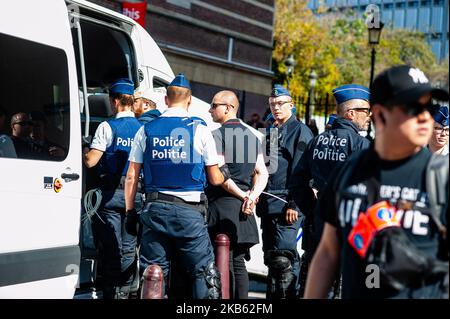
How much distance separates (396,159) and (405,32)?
46.1 m

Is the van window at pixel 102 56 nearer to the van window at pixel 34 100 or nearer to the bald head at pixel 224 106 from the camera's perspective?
the bald head at pixel 224 106

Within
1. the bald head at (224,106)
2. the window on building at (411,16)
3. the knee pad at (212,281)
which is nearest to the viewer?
the knee pad at (212,281)

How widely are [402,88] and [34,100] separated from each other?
298cm

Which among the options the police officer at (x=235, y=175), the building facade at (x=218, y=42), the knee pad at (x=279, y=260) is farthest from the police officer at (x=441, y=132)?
the building facade at (x=218, y=42)

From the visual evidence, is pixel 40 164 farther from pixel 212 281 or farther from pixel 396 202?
pixel 396 202

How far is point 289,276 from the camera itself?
6.48 m

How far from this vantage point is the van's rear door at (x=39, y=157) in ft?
15.4

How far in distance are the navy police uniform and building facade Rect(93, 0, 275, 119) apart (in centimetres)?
973

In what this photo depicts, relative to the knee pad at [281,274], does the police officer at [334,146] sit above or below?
above

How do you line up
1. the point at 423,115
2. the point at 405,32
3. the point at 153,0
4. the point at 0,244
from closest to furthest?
the point at 423,115 → the point at 0,244 → the point at 153,0 → the point at 405,32

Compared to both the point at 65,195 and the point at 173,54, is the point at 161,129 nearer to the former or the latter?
the point at 65,195

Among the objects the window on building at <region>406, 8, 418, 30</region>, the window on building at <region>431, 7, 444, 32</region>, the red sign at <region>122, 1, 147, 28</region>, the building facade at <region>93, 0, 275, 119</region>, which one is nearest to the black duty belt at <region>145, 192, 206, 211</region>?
the red sign at <region>122, 1, 147, 28</region>

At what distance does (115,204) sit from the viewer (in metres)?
6.39
